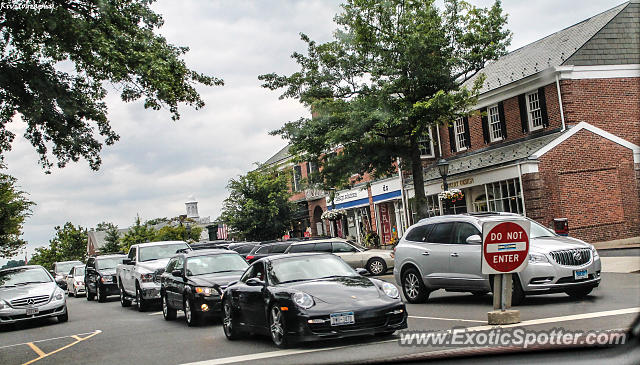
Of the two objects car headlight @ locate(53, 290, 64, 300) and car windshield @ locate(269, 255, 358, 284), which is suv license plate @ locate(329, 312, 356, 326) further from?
car headlight @ locate(53, 290, 64, 300)

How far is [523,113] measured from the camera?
29.7 metres

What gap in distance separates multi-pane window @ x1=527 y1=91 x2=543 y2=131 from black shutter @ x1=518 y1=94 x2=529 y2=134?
255mm

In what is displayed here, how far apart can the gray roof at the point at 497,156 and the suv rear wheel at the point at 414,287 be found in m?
14.1

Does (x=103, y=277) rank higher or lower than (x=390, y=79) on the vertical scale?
lower

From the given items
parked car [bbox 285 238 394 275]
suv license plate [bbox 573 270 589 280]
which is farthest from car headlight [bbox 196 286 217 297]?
parked car [bbox 285 238 394 275]

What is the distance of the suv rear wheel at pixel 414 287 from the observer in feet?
47.1

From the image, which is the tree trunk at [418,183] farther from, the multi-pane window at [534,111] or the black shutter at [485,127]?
the black shutter at [485,127]

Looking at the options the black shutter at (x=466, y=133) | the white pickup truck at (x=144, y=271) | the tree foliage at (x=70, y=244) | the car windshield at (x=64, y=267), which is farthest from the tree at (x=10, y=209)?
the tree foliage at (x=70, y=244)

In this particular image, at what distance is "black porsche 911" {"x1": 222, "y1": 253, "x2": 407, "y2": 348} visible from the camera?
30.3 ft

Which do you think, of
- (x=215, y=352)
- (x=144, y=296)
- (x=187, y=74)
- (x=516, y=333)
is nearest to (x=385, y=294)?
(x=516, y=333)

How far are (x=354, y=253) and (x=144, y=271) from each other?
331 inches

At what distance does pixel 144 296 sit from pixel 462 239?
10368 millimetres

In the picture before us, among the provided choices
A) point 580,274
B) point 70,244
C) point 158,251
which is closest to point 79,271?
point 158,251

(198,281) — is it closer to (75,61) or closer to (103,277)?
(75,61)
